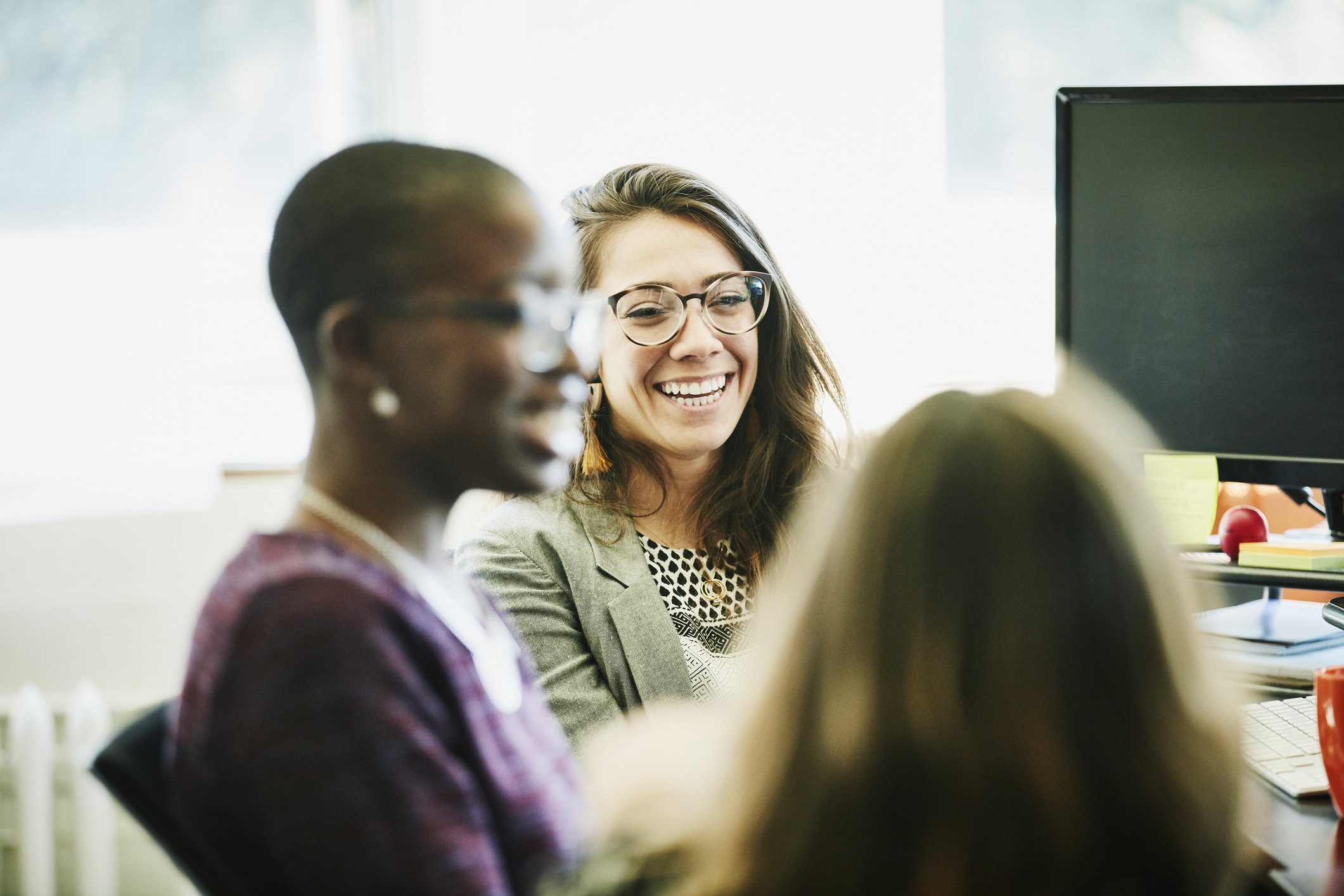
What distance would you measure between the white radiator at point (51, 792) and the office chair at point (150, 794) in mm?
1298

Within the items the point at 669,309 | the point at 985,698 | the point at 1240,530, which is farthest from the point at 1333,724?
the point at 669,309

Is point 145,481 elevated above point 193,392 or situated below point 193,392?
below

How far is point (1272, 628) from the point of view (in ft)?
4.40

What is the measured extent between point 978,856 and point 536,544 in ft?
2.83

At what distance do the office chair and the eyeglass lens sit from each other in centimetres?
85

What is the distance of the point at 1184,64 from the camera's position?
2.18 metres

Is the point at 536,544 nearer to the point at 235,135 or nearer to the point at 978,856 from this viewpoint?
the point at 978,856

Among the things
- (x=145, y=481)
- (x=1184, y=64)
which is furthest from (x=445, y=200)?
(x=1184, y=64)

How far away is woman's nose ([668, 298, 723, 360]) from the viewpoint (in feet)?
4.53

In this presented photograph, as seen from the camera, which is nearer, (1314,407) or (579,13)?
(1314,407)

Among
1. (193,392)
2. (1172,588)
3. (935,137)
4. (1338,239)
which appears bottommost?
(1172,588)

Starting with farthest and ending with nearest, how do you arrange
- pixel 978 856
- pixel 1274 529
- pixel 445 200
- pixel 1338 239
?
1. pixel 1274 529
2. pixel 1338 239
3. pixel 445 200
4. pixel 978 856

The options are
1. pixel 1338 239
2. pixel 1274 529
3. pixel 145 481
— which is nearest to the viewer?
pixel 1338 239

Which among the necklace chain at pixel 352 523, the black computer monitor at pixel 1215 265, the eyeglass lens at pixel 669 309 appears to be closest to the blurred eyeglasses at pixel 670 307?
the eyeglass lens at pixel 669 309
